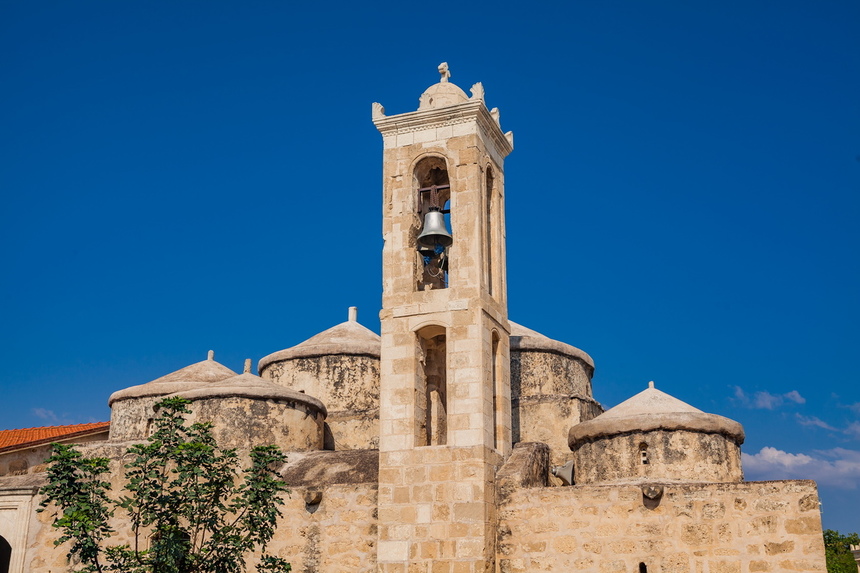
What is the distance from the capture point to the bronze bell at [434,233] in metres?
11.0

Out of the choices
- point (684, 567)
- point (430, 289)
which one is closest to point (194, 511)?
point (430, 289)

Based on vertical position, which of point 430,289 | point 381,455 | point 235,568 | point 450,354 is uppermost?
point 430,289

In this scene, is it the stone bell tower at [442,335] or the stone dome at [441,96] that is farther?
the stone dome at [441,96]

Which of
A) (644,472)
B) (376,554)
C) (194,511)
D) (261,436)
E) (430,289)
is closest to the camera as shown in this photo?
(194,511)

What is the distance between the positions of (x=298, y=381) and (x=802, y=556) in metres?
8.67

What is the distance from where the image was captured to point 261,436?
13023 mm

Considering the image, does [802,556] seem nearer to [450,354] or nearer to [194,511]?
[450,354]

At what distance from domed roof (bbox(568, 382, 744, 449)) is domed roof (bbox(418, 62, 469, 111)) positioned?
4638 millimetres

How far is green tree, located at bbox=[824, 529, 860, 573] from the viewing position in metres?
26.5

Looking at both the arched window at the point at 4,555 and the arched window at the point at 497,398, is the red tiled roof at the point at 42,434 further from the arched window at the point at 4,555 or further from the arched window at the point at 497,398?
the arched window at the point at 497,398

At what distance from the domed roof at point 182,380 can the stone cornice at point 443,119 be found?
18.6ft

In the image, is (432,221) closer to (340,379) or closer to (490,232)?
(490,232)

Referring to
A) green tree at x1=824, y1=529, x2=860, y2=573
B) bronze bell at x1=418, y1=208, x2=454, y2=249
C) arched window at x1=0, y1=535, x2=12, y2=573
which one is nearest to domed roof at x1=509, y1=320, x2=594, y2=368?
bronze bell at x1=418, y1=208, x2=454, y2=249

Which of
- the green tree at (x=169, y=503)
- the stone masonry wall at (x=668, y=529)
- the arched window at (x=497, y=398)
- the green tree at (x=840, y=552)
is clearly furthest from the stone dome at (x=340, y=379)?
the green tree at (x=840, y=552)
